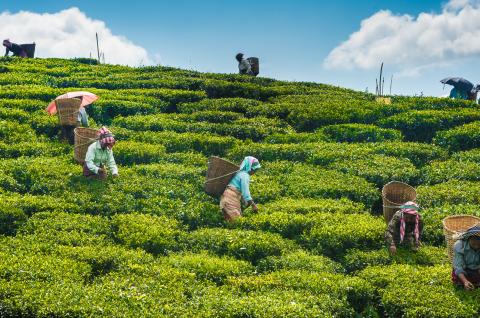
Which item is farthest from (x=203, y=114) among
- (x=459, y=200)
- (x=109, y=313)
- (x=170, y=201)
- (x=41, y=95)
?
(x=109, y=313)

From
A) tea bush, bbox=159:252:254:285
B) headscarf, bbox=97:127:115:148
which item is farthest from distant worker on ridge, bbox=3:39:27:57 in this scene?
tea bush, bbox=159:252:254:285

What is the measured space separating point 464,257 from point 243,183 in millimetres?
5649

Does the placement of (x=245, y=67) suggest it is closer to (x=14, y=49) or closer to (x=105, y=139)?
(x=14, y=49)

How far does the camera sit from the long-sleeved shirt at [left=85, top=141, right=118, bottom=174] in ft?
52.9

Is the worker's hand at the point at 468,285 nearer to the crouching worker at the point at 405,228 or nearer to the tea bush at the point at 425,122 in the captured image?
the crouching worker at the point at 405,228

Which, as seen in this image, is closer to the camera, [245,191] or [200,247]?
[200,247]

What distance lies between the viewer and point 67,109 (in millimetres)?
19688

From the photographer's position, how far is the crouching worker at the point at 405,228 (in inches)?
532

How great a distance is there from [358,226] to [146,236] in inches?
191

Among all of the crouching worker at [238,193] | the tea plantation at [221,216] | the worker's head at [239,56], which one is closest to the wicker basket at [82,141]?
the tea plantation at [221,216]

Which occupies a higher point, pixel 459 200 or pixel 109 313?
pixel 459 200

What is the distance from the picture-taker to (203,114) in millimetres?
24703

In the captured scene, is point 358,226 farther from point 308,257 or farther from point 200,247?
point 200,247

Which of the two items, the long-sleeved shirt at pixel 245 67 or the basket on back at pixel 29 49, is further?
the basket on back at pixel 29 49
